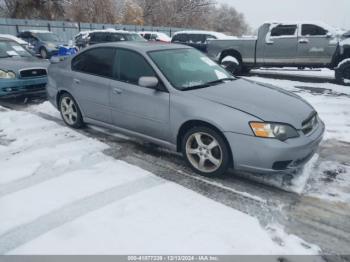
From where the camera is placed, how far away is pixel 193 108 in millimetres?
3754

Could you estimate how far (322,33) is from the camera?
11.0 metres

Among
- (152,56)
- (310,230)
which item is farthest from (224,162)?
(152,56)

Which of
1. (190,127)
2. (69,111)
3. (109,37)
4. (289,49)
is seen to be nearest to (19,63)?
(69,111)

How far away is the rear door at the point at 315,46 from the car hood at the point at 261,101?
25.5 ft

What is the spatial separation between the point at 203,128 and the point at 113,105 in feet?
5.23

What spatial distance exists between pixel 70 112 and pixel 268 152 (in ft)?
12.0

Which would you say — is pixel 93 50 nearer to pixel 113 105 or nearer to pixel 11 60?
pixel 113 105

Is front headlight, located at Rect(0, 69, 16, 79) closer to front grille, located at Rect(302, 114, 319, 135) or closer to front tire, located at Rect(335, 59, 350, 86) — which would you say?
front grille, located at Rect(302, 114, 319, 135)

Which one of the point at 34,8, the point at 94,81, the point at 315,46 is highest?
the point at 34,8

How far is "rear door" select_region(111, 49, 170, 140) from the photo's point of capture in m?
4.09

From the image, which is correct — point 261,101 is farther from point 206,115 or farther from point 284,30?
point 284,30

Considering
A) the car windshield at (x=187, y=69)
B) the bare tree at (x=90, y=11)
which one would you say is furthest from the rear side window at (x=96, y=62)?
the bare tree at (x=90, y=11)

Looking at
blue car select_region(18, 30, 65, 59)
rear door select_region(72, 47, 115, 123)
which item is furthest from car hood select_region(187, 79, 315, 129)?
blue car select_region(18, 30, 65, 59)

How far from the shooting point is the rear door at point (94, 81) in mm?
4762
